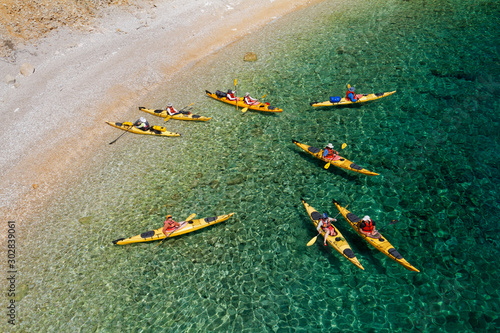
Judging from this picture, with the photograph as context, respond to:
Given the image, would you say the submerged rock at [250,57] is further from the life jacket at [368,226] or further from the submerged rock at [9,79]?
the life jacket at [368,226]

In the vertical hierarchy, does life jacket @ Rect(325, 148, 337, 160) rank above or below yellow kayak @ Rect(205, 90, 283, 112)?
below

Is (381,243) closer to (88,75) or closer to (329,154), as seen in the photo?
(329,154)

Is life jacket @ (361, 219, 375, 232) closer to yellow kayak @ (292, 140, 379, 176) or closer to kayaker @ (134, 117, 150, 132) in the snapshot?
yellow kayak @ (292, 140, 379, 176)

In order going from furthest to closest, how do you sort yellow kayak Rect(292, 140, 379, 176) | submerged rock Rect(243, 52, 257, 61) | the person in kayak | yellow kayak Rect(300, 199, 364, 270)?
submerged rock Rect(243, 52, 257, 61) < yellow kayak Rect(292, 140, 379, 176) < the person in kayak < yellow kayak Rect(300, 199, 364, 270)

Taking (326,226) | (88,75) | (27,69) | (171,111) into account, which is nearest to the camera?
(326,226)

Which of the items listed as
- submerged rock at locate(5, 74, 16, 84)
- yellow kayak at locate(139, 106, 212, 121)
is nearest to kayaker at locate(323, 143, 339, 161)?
yellow kayak at locate(139, 106, 212, 121)

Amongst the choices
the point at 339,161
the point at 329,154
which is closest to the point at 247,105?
the point at 329,154

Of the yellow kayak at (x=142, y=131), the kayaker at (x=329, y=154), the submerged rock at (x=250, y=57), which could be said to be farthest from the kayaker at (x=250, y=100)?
the submerged rock at (x=250, y=57)
